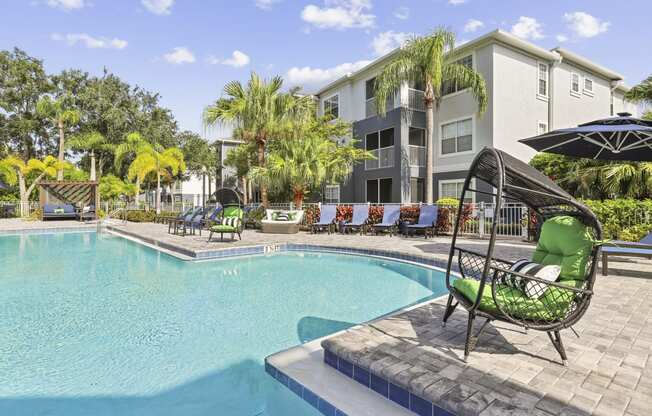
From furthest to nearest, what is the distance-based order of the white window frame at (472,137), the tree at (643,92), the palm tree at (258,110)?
the white window frame at (472,137) < the palm tree at (258,110) < the tree at (643,92)

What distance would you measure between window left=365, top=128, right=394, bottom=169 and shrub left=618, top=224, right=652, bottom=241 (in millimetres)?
10508

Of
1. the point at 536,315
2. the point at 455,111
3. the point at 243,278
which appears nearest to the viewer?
the point at 536,315

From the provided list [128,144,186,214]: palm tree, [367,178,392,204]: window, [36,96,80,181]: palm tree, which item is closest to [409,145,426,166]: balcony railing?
[367,178,392,204]: window

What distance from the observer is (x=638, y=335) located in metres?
3.39

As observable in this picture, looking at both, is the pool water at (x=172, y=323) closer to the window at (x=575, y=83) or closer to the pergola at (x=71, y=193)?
the pergola at (x=71, y=193)

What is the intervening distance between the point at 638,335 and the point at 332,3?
Result: 47.2 feet

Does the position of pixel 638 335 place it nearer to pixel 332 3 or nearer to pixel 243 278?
pixel 243 278

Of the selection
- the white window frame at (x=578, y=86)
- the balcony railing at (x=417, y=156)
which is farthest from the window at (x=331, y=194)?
the white window frame at (x=578, y=86)

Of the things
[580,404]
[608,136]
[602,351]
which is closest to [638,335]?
[602,351]

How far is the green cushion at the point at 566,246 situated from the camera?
118 inches

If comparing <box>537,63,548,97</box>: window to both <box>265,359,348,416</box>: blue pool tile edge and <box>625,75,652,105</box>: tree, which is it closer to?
<box>625,75,652,105</box>: tree

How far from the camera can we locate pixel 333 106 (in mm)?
22750

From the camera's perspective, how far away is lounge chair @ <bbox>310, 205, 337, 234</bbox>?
1368cm

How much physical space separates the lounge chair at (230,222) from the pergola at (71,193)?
14038mm
